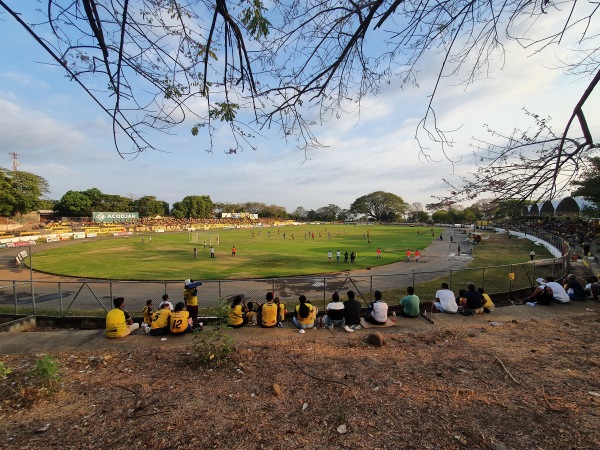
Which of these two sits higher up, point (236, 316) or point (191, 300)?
point (191, 300)

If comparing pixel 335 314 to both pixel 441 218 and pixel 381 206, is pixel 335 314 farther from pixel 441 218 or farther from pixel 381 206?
pixel 381 206

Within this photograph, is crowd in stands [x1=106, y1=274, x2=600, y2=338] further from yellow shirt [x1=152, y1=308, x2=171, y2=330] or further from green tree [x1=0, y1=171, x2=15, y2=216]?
green tree [x1=0, y1=171, x2=15, y2=216]

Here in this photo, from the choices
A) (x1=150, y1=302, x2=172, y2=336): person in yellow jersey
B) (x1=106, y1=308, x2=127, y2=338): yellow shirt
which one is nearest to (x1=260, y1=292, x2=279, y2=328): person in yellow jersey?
(x1=150, y1=302, x2=172, y2=336): person in yellow jersey

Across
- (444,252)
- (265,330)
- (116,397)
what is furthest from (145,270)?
(444,252)

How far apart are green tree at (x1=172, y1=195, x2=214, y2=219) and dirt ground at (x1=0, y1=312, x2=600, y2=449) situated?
119m

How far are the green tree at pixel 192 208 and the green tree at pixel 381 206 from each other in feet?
268

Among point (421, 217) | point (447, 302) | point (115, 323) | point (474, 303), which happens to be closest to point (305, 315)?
point (447, 302)

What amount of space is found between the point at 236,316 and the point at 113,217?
91.8 meters

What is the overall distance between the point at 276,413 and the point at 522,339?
5971 millimetres

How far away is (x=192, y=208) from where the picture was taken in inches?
4798

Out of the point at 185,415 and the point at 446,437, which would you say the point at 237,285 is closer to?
the point at 185,415

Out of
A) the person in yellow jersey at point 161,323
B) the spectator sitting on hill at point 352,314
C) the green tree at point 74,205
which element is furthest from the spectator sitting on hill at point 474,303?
the green tree at point 74,205

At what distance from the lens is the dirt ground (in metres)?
3.41

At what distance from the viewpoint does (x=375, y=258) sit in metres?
32.4
